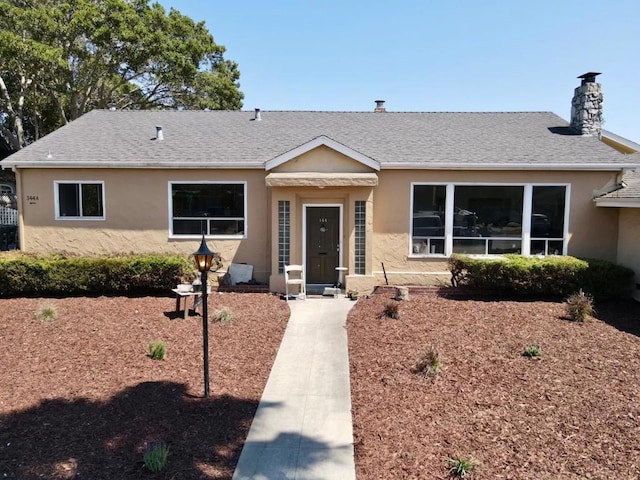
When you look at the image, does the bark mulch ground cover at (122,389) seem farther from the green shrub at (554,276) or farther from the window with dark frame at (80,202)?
the green shrub at (554,276)

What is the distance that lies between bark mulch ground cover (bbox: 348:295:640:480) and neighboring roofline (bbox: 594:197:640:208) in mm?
2872

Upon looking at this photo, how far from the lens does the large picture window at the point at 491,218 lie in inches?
499

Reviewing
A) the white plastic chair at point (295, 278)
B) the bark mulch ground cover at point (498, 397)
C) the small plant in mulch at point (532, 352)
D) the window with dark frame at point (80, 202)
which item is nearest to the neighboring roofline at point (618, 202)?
the bark mulch ground cover at point (498, 397)

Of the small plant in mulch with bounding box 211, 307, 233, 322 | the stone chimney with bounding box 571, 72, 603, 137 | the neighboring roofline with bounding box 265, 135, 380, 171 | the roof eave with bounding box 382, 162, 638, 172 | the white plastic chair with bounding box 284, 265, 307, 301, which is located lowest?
the small plant in mulch with bounding box 211, 307, 233, 322

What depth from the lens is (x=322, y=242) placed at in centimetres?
1283

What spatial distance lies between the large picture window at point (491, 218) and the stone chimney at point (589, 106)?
3260 mm

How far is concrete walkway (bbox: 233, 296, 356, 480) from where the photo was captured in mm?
4711

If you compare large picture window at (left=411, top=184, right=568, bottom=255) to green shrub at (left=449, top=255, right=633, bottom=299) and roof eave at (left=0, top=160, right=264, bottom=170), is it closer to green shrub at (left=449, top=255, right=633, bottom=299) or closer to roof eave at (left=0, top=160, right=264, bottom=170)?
green shrub at (left=449, top=255, right=633, bottom=299)

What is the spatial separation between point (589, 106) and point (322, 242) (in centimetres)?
944

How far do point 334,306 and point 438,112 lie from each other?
9427 millimetres

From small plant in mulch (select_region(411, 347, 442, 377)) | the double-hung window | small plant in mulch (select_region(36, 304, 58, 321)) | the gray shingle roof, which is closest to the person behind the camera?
small plant in mulch (select_region(411, 347, 442, 377))

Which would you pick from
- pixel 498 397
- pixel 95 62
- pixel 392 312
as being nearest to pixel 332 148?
pixel 392 312

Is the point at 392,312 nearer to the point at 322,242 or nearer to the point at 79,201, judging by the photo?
the point at 322,242

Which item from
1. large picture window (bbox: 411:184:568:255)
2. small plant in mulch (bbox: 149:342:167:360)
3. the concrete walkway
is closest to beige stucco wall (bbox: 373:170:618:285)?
large picture window (bbox: 411:184:568:255)
